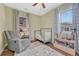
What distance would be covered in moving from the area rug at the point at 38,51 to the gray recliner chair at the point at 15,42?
0.09 metres

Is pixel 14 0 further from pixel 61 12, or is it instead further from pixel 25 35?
pixel 61 12

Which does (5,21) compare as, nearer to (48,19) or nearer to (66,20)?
(48,19)

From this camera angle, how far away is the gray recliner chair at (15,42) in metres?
2.10

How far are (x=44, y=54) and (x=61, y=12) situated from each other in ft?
2.69

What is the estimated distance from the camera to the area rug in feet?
7.06

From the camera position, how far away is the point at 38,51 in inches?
85.3

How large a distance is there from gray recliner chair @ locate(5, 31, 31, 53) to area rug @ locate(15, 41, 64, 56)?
0.30 ft

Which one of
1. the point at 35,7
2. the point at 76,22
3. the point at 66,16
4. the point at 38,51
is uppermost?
the point at 35,7

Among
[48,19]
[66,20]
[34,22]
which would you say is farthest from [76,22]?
Result: [34,22]

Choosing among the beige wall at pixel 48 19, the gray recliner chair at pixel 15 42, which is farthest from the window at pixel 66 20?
the gray recliner chair at pixel 15 42

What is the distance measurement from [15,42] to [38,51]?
17.7 inches

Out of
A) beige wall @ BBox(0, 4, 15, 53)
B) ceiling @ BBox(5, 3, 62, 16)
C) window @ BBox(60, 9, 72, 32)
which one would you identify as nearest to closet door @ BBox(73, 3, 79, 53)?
window @ BBox(60, 9, 72, 32)

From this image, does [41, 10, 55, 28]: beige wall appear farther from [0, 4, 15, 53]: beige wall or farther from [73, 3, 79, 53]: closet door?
[0, 4, 15, 53]: beige wall

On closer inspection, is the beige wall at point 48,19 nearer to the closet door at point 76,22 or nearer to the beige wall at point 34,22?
the beige wall at point 34,22
